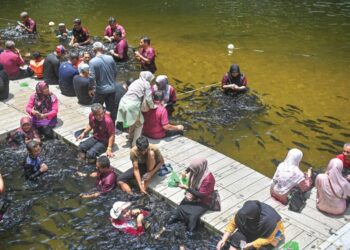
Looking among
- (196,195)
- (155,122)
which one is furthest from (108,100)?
(196,195)

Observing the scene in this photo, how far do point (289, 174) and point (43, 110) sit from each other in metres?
6.85

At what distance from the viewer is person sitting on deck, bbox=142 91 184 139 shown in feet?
33.6

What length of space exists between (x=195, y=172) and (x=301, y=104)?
7.41 metres

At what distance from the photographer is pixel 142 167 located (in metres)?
8.94

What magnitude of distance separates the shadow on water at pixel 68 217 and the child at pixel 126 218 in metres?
0.12

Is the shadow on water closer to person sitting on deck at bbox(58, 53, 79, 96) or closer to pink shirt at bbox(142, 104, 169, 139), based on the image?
pink shirt at bbox(142, 104, 169, 139)

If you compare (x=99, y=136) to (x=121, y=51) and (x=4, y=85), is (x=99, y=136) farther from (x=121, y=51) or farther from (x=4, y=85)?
(x=121, y=51)

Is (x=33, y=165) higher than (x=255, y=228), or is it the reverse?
(x=255, y=228)

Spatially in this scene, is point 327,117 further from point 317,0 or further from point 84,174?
point 317,0

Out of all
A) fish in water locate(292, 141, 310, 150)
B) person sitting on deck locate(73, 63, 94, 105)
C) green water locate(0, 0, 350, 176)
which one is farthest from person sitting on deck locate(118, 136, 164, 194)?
fish in water locate(292, 141, 310, 150)

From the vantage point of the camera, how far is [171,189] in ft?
28.8

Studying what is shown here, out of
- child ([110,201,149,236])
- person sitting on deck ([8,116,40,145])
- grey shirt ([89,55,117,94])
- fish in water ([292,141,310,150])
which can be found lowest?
fish in water ([292,141,310,150])

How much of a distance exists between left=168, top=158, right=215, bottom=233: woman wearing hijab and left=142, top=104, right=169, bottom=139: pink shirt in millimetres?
2657

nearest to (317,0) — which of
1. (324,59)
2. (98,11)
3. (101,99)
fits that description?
(324,59)
